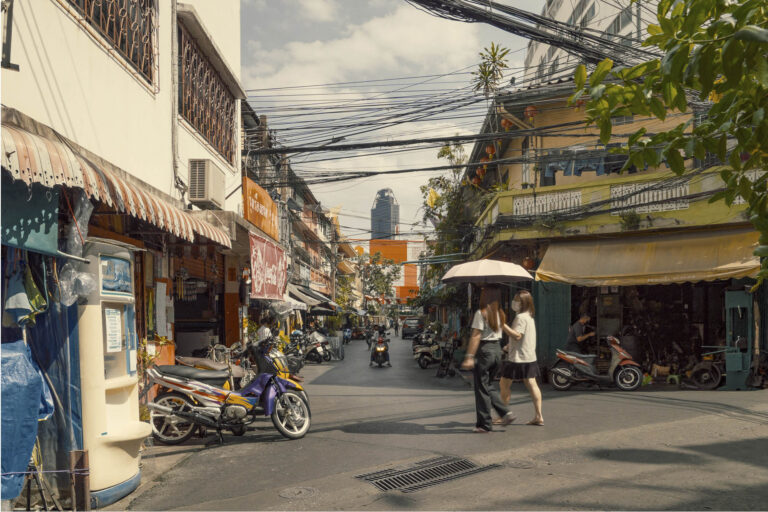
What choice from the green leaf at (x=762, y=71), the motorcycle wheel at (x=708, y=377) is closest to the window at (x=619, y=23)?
the motorcycle wheel at (x=708, y=377)

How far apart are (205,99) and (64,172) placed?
23.9 feet

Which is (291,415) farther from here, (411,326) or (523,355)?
(411,326)

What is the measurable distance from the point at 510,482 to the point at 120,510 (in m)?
3.35

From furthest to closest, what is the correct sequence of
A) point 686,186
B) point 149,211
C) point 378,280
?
point 378,280 < point 686,186 < point 149,211

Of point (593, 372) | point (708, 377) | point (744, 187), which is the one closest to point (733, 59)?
point (744, 187)

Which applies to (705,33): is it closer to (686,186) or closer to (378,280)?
(686,186)

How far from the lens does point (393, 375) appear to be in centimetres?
1750

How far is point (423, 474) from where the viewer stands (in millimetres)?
5934

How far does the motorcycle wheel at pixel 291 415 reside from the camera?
25.5ft

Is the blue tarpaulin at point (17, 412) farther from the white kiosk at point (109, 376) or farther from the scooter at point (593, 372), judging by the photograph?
the scooter at point (593, 372)

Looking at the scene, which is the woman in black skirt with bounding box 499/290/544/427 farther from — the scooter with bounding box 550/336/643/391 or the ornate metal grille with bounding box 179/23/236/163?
the ornate metal grille with bounding box 179/23/236/163

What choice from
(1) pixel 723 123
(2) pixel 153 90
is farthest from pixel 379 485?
(2) pixel 153 90

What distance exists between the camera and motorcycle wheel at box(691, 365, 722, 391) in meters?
12.8

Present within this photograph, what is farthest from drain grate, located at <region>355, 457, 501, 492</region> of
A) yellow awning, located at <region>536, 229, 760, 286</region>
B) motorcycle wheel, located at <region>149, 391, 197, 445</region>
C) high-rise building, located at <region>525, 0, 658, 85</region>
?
high-rise building, located at <region>525, 0, 658, 85</region>
